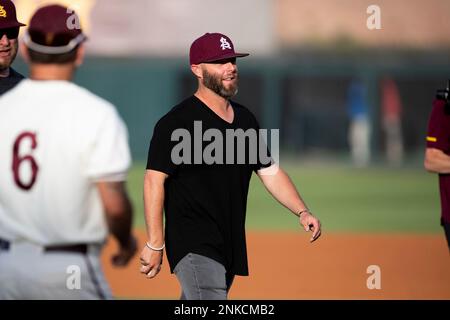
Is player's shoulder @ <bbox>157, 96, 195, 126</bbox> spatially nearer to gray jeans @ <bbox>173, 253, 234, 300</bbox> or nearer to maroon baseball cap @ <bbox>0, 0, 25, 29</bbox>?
gray jeans @ <bbox>173, 253, 234, 300</bbox>

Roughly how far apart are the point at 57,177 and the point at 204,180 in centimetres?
159

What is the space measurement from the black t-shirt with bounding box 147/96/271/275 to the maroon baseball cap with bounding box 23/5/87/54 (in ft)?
4.21

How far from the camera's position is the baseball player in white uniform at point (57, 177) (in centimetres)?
397

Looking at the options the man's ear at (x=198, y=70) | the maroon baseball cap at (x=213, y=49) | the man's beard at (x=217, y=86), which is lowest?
the man's beard at (x=217, y=86)

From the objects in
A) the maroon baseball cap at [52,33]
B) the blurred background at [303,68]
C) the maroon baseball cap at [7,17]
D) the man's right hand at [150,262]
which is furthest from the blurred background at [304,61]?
the maroon baseball cap at [52,33]

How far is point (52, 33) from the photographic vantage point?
4.14m

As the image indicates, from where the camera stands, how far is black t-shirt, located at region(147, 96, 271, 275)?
5.38 metres

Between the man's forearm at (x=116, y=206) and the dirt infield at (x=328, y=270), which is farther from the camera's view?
the dirt infield at (x=328, y=270)

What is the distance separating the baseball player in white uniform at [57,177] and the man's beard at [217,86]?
1496 mm

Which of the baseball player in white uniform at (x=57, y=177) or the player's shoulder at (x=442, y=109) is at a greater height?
the baseball player in white uniform at (x=57, y=177)

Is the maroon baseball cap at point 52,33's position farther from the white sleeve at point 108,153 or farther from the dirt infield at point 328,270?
the dirt infield at point 328,270

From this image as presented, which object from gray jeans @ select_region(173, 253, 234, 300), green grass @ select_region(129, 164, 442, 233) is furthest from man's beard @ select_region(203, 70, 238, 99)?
green grass @ select_region(129, 164, 442, 233)

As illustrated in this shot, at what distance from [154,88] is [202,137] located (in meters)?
22.6
